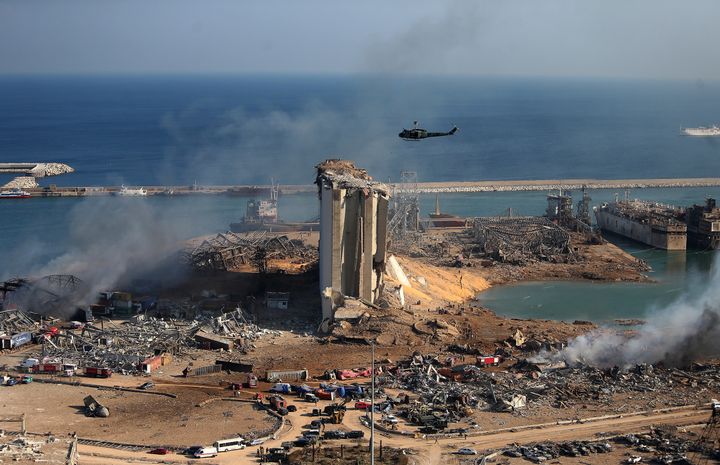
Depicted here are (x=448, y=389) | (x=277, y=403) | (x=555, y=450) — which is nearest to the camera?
(x=555, y=450)

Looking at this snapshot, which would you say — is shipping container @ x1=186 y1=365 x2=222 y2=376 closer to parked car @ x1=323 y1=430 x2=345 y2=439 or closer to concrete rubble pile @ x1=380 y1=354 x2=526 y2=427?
concrete rubble pile @ x1=380 y1=354 x2=526 y2=427

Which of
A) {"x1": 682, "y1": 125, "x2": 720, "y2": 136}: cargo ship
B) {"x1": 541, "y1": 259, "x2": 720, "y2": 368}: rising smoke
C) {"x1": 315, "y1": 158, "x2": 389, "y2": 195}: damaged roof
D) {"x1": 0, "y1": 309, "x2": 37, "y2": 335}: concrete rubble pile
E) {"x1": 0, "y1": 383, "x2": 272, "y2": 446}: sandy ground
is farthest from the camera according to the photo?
{"x1": 682, "y1": 125, "x2": 720, "y2": 136}: cargo ship

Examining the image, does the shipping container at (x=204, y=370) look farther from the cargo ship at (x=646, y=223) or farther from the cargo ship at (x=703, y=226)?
the cargo ship at (x=703, y=226)

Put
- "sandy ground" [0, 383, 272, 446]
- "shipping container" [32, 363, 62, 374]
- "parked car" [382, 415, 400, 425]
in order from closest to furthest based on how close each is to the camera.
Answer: "sandy ground" [0, 383, 272, 446]
"parked car" [382, 415, 400, 425]
"shipping container" [32, 363, 62, 374]

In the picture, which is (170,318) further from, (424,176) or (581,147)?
(581,147)

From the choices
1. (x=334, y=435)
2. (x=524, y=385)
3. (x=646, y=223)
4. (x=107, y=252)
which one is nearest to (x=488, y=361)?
(x=524, y=385)

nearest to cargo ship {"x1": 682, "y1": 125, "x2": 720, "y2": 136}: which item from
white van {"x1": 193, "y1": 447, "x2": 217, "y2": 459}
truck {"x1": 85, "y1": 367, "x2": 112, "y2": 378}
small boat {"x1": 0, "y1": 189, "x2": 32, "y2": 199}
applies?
small boat {"x1": 0, "y1": 189, "x2": 32, "y2": 199}

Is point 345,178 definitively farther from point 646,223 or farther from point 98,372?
point 646,223

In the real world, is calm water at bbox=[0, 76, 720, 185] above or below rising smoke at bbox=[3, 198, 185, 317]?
above
